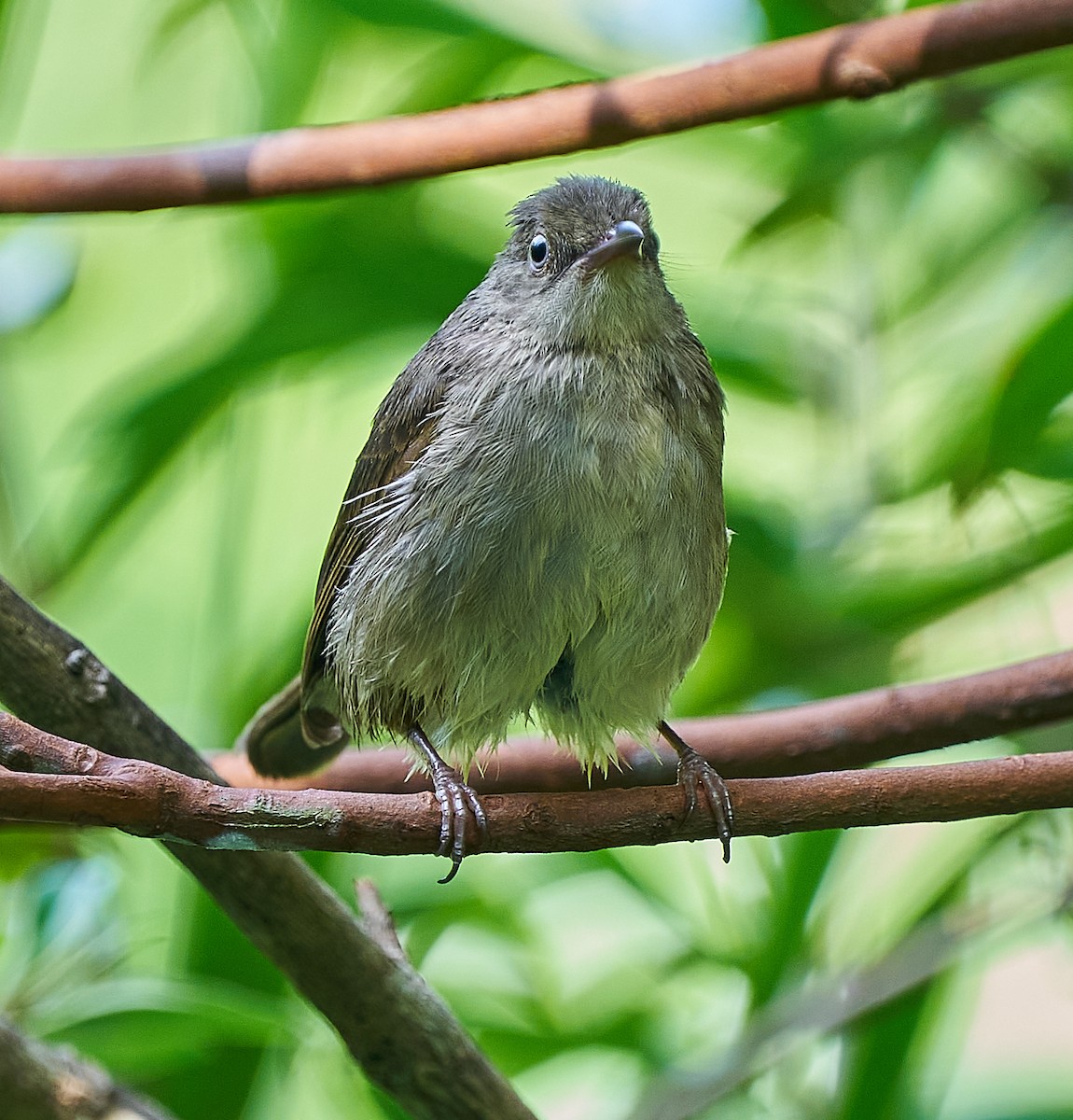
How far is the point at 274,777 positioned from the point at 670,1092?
3.55 feet

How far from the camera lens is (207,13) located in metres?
4.48

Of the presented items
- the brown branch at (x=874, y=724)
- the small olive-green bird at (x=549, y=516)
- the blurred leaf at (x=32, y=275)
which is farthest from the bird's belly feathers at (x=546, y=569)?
the blurred leaf at (x=32, y=275)

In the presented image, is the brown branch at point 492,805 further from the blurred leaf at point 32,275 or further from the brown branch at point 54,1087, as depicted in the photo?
the blurred leaf at point 32,275

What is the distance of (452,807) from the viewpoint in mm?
2367

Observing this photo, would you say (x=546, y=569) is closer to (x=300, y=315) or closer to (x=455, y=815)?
(x=455, y=815)

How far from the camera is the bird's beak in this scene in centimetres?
266

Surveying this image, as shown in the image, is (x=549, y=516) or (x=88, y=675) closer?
(x=88, y=675)

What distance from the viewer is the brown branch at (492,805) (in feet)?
5.64

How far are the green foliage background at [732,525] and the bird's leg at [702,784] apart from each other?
0.56 meters

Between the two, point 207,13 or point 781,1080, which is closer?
point 781,1080

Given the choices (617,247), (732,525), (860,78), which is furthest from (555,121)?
(732,525)

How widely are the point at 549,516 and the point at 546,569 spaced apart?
0.32 ft

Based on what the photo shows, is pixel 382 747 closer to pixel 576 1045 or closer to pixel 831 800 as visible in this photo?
pixel 576 1045

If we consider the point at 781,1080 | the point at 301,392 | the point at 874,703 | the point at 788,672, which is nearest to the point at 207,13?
the point at 301,392
